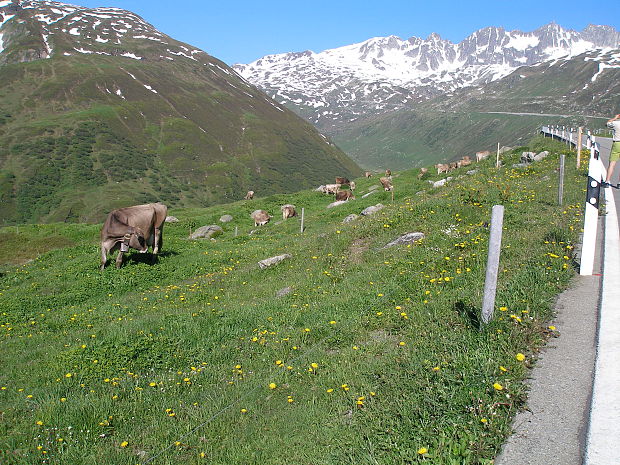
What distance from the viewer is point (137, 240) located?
2152 cm

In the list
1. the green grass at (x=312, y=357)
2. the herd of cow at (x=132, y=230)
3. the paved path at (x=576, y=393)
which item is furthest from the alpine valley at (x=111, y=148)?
the paved path at (x=576, y=393)

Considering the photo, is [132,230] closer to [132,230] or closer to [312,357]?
[132,230]

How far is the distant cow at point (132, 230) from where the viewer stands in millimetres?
21203

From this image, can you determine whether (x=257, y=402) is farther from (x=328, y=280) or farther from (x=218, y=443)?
(x=328, y=280)

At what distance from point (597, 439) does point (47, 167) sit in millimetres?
146133

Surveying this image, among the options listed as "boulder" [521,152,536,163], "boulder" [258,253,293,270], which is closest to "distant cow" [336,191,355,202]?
"boulder" [521,152,536,163]

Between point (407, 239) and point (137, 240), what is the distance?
42.0 ft

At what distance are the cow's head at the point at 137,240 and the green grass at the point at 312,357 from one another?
5142 millimetres

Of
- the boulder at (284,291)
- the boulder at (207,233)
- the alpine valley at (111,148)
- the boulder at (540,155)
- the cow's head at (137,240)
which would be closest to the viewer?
the boulder at (284,291)

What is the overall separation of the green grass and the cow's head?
514 cm

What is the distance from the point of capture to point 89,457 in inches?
249

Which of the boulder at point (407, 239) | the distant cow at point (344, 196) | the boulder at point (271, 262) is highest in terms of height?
the distant cow at point (344, 196)

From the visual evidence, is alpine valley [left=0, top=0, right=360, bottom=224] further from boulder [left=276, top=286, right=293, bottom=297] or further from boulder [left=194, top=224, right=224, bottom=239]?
boulder [left=276, top=286, right=293, bottom=297]

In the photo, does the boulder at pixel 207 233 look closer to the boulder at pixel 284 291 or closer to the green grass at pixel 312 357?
the green grass at pixel 312 357
